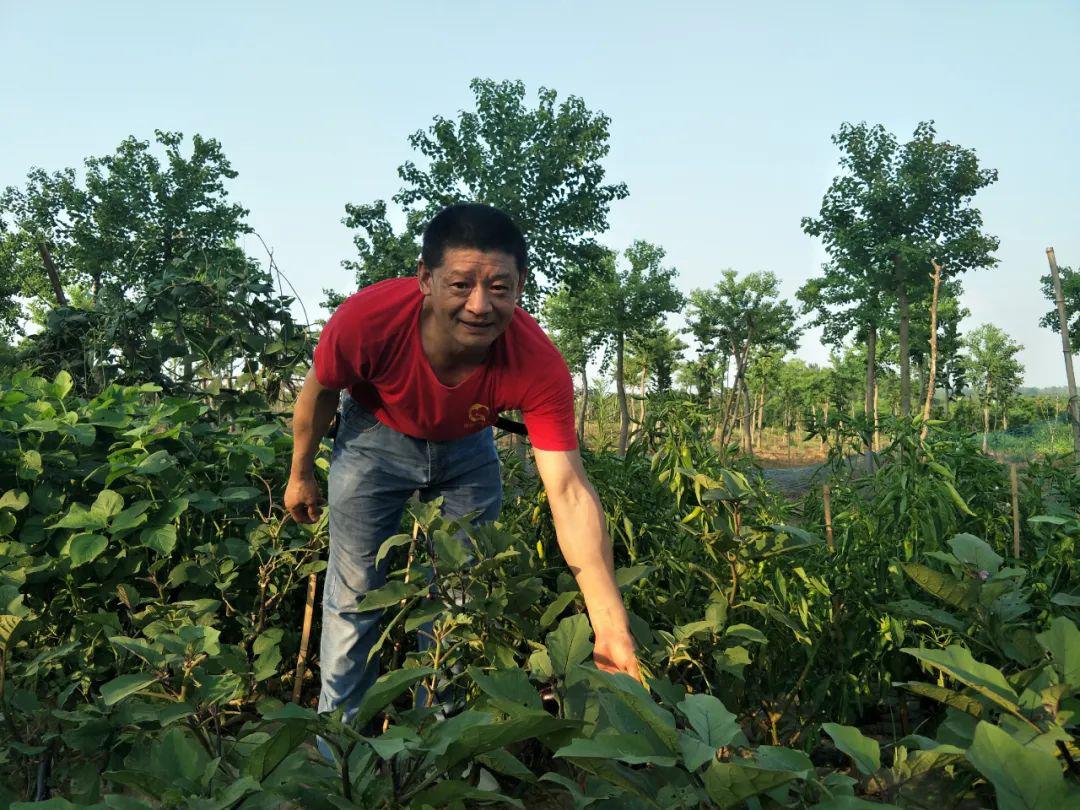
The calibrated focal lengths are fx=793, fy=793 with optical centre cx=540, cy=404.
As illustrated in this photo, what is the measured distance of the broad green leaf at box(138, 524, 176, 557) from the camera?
104 inches

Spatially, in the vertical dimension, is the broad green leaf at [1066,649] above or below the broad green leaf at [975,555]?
below

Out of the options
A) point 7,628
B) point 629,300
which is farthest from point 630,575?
point 629,300

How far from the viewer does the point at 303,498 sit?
2.71 m

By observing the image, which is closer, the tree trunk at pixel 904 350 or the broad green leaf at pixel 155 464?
the broad green leaf at pixel 155 464

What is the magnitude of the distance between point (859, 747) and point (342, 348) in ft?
5.89

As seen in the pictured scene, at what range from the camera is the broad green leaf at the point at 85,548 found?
2.60 m

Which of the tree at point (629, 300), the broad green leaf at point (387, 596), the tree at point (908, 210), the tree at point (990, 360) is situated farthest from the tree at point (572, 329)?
the broad green leaf at point (387, 596)

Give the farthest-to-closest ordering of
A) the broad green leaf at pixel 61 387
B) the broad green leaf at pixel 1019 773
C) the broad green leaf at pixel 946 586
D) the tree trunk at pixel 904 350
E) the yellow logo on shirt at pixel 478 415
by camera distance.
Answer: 1. the tree trunk at pixel 904 350
2. the broad green leaf at pixel 61 387
3. the yellow logo on shirt at pixel 478 415
4. the broad green leaf at pixel 946 586
5. the broad green leaf at pixel 1019 773

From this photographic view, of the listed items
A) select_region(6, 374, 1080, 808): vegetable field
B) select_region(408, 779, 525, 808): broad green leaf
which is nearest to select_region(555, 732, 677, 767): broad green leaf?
select_region(6, 374, 1080, 808): vegetable field

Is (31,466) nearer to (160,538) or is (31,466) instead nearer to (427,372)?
(160,538)

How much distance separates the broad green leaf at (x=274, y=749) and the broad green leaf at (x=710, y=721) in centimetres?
47

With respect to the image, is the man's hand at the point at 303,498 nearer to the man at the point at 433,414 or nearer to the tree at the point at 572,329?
the man at the point at 433,414

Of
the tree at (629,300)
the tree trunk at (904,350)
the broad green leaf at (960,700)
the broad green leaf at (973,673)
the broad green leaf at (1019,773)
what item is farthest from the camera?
the tree at (629,300)

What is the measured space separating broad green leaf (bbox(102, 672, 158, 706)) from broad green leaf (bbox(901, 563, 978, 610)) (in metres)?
1.29
